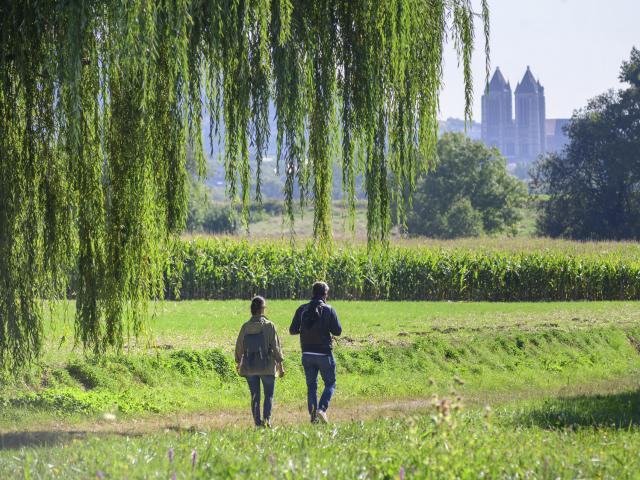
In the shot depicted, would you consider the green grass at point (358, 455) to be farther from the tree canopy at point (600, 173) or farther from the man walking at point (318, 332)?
the tree canopy at point (600, 173)

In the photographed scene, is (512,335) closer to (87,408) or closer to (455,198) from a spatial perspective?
(87,408)

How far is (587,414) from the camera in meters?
12.1

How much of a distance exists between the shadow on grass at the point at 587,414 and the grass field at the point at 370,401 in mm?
40

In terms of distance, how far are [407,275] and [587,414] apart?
27.5 meters

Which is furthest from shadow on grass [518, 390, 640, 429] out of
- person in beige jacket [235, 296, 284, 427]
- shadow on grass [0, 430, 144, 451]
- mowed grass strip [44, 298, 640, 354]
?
mowed grass strip [44, 298, 640, 354]

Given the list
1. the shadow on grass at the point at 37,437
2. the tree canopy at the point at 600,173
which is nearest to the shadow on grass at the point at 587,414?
the shadow on grass at the point at 37,437

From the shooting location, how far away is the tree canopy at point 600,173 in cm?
8075

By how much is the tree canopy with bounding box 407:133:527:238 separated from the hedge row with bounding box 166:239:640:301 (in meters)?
43.8

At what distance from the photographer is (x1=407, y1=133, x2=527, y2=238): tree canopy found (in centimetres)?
8838

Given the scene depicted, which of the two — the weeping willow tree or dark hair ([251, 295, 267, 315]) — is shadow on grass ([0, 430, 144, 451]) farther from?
dark hair ([251, 295, 267, 315])

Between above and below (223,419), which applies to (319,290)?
above

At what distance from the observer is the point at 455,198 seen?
89.1 m

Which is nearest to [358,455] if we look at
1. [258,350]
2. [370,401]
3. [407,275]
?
[258,350]

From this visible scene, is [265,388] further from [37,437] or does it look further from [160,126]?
[160,126]
